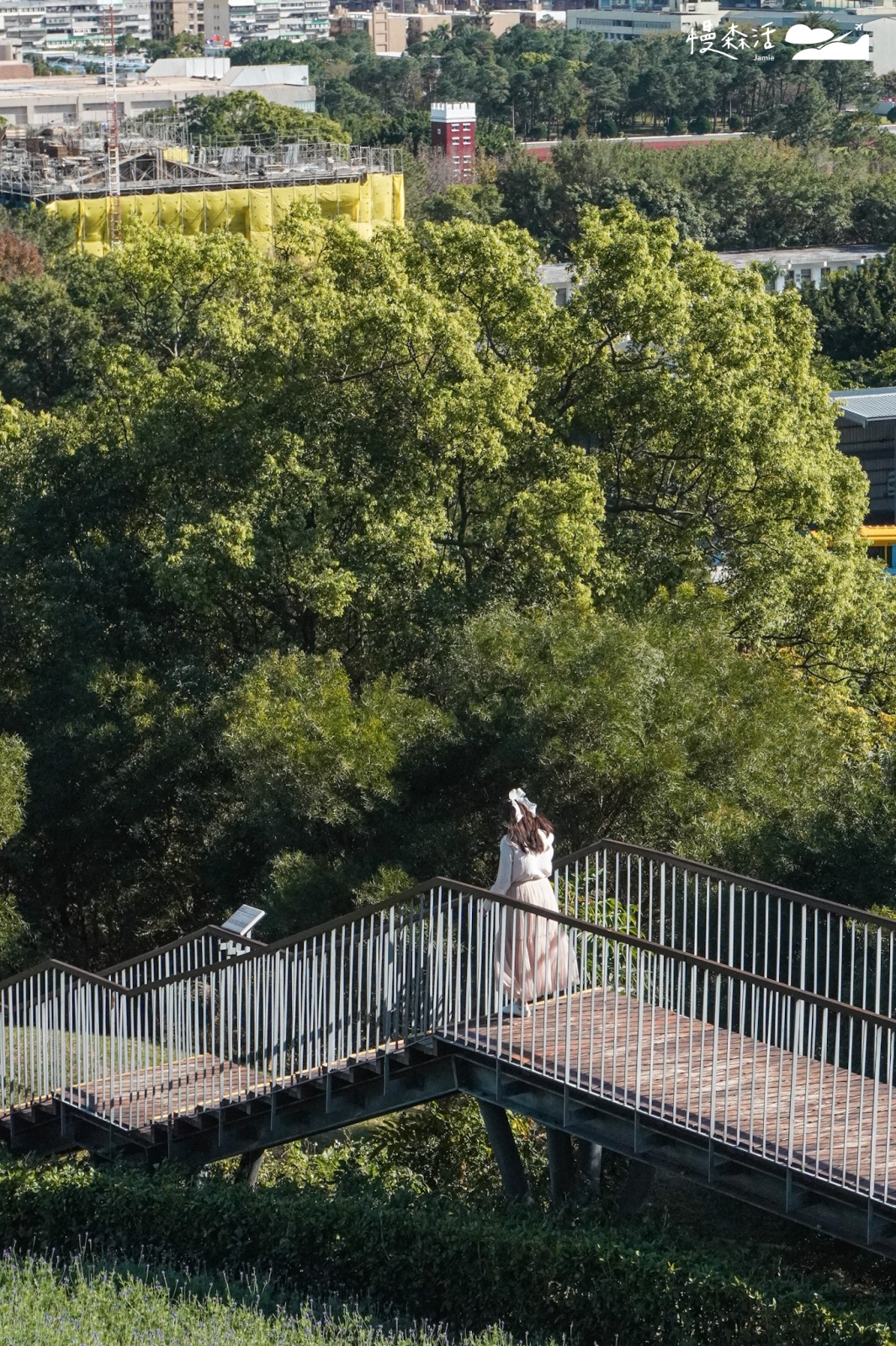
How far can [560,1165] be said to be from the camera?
11.6 meters

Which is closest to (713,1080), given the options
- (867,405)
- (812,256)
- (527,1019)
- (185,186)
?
(527,1019)

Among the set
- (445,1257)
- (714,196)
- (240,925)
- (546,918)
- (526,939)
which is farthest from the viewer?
(714,196)

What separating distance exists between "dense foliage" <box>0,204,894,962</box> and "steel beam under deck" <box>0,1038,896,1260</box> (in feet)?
17.0

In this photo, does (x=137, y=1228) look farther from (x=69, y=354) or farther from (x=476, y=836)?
(x=69, y=354)

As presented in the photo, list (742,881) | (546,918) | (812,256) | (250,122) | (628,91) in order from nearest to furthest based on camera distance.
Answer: (546,918) → (742,881) → (812,256) → (250,122) → (628,91)

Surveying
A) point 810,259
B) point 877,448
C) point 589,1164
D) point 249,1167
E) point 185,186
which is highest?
point 185,186

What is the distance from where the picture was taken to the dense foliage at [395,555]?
18.0m

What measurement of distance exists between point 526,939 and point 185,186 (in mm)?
Result: 68095

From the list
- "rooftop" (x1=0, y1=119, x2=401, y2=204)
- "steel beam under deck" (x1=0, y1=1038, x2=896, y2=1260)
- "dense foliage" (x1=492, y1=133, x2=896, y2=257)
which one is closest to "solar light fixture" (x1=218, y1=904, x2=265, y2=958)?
"steel beam under deck" (x1=0, y1=1038, x2=896, y2=1260)

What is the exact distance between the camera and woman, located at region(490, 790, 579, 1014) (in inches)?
442

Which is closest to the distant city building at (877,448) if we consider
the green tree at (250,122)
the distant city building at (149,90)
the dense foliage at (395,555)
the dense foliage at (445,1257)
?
the dense foliage at (395,555)

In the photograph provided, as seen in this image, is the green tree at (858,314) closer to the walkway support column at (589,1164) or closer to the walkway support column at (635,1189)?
the walkway support column at (589,1164)

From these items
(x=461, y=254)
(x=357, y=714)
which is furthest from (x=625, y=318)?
(x=357, y=714)

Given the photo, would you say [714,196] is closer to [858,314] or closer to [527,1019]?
[858,314]
